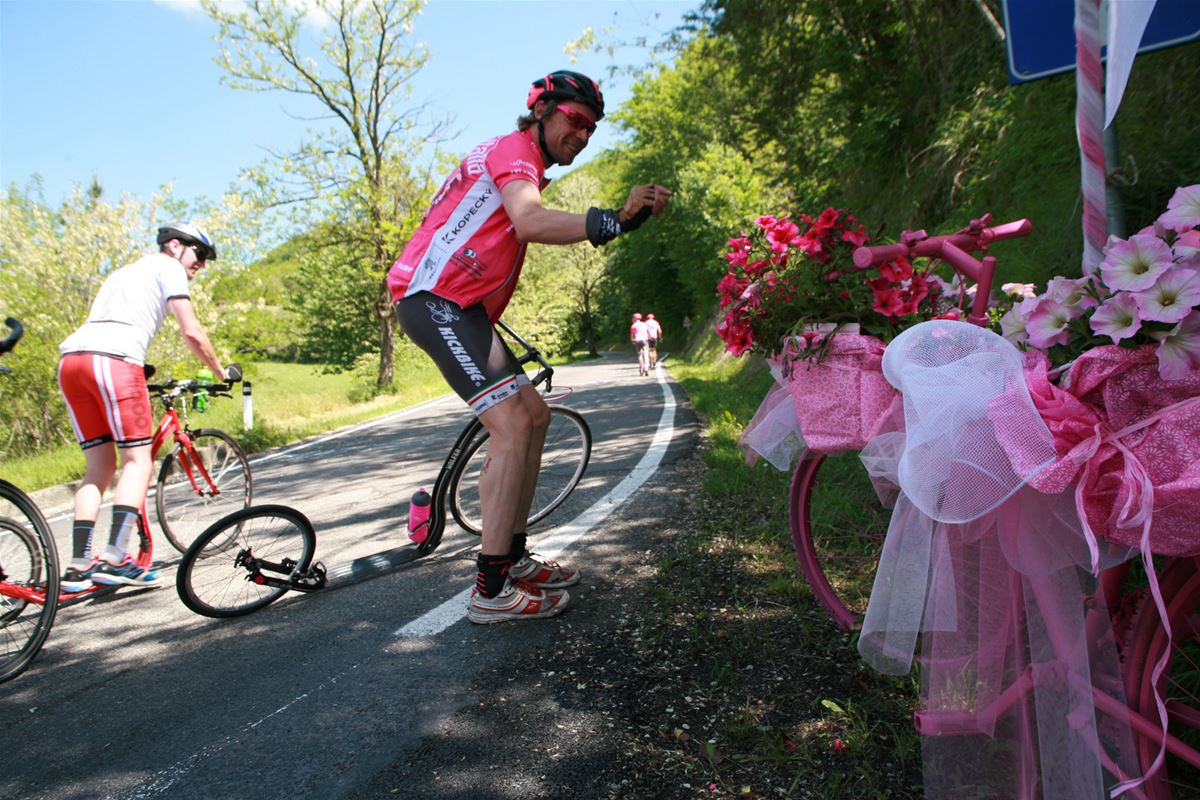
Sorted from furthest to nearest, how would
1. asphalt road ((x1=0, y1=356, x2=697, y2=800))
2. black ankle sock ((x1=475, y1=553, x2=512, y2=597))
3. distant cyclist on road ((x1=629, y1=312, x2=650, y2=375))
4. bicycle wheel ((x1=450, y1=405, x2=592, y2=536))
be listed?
distant cyclist on road ((x1=629, y1=312, x2=650, y2=375)) → bicycle wheel ((x1=450, y1=405, x2=592, y2=536)) → black ankle sock ((x1=475, y1=553, x2=512, y2=597)) → asphalt road ((x1=0, y1=356, x2=697, y2=800))

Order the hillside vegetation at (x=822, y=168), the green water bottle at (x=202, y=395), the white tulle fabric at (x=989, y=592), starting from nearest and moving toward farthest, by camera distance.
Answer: the white tulle fabric at (x=989, y=592) < the green water bottle at (x=202, y=395) < the hillside vegetation at (x=822, y=168)

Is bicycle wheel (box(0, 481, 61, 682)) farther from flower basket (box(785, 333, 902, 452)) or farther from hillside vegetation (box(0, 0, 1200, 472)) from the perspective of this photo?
hillside vegetation (box(0, 0, 1200, 472))

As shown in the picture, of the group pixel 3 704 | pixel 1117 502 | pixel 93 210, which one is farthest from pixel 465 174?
pixel 93 210

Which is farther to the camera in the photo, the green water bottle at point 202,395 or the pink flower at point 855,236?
the green water bottle at point 202,395

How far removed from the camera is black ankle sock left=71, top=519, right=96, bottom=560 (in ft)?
11.7

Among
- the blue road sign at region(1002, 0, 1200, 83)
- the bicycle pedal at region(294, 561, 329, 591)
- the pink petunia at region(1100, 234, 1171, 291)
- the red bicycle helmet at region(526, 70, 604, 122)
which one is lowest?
the bicycle pedal at region(294, 561, 329, 591)

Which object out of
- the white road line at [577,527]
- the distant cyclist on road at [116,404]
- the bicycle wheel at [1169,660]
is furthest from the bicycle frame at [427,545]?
the bicycle wheel at [1169,660]

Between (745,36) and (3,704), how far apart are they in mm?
10341

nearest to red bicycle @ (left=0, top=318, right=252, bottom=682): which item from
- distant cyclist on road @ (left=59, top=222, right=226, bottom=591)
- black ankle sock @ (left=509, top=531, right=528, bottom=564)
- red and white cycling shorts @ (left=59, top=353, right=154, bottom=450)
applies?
distant cyclist on road @ (left=59, top=222, right=226, bottom=591)

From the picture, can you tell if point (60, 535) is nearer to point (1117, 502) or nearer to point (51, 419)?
point (1117, 502)

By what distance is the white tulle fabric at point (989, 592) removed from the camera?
4.85ft

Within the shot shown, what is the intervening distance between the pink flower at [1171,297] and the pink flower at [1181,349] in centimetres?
3

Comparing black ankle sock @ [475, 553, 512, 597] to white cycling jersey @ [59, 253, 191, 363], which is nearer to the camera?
black ankle sock @ [475, 553, 512, 597]

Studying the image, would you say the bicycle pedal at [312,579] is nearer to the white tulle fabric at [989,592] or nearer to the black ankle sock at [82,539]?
the black ankle sock at [82,539]
